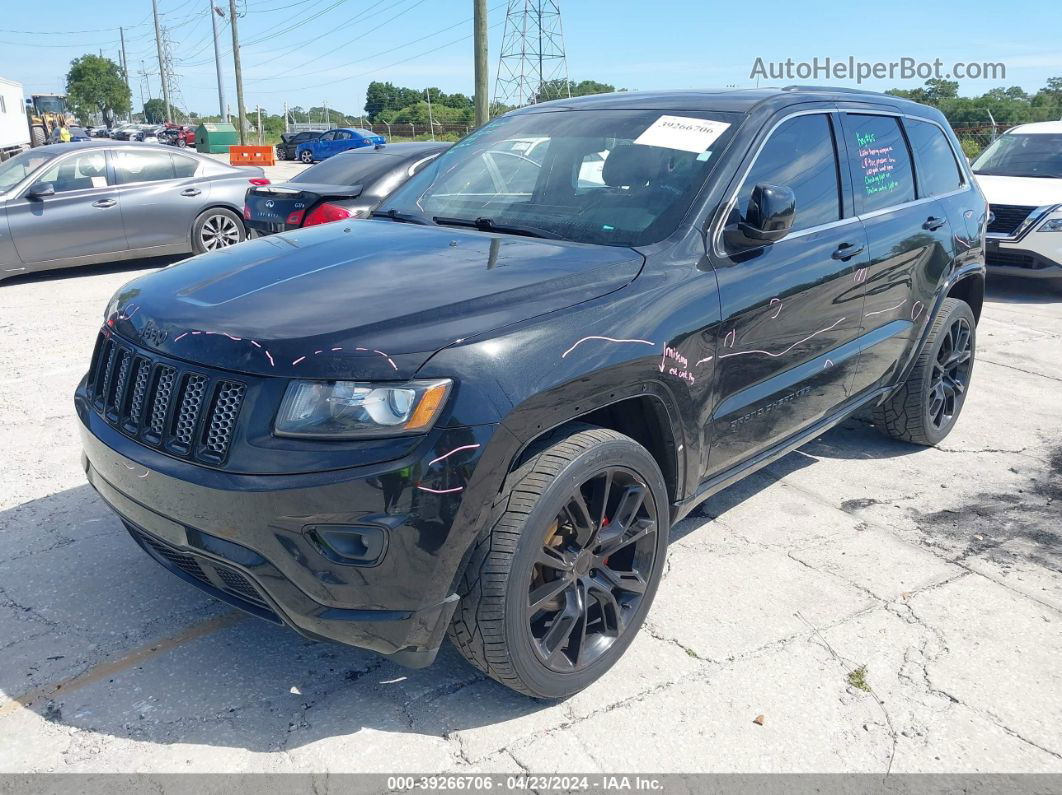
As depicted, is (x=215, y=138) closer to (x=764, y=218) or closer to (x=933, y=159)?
(x=933, y=159)

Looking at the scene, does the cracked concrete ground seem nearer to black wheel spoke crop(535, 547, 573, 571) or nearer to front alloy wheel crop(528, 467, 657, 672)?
front alloy wheel crop(528, 467, 657, 672)

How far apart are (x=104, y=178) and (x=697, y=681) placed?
9.32 metres

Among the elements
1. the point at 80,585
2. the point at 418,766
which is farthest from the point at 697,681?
the point at 80,585

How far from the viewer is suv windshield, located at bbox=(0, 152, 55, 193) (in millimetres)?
9352

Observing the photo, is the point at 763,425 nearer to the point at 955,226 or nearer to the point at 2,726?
the point at 955,226

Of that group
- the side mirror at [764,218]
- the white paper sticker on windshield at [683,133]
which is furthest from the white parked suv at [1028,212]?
the side mirror at [764,218]

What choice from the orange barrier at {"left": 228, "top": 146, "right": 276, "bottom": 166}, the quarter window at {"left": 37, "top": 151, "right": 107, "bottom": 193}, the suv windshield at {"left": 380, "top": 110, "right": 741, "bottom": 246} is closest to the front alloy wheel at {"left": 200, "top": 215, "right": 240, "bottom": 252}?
the quarter window at {"left": 37, "top": 151, "right": 107, "bottom": 193}

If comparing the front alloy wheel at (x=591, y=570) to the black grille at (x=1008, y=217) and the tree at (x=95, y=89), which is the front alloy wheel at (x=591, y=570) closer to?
the black grille at (x=1008, y=217)

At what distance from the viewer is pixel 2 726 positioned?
2688mm

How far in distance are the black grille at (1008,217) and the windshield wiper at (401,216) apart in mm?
8206

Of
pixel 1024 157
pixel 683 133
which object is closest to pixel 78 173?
pixel 683 133

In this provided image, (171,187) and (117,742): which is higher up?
(171,187)

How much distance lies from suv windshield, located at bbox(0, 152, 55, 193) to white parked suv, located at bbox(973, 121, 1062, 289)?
1029cm

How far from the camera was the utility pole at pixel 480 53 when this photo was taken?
55.2ft
